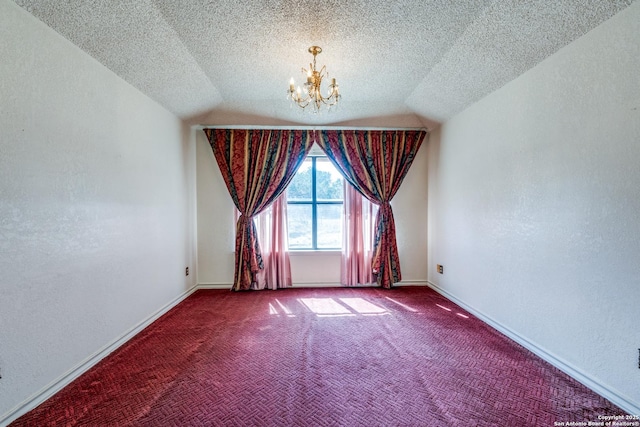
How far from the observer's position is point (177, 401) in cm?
175

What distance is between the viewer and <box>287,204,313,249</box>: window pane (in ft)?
14.5

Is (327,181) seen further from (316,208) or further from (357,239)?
(357,239)

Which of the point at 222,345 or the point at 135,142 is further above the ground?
the point at 135,142

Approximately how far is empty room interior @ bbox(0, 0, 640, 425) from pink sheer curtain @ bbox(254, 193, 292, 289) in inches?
13.5

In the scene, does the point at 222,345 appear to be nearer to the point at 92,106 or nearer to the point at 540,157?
the point at 92,106

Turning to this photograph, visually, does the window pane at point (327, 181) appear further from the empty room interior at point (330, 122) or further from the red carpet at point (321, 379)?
the red carpet at point (321, 379)

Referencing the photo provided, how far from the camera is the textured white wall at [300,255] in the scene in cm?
416

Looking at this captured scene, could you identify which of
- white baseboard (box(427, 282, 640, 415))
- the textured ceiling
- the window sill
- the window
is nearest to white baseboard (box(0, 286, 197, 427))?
the window sill

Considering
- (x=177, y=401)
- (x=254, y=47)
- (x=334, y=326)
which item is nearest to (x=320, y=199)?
(x=334, y=326)

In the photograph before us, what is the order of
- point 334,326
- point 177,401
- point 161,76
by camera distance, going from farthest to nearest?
point 334,326
point 161,76
point 177,401

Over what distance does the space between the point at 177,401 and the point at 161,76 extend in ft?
9.27

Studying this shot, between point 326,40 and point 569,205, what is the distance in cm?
236

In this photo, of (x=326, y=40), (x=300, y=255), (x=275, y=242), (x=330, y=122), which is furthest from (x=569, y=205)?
(x=275, y=242)

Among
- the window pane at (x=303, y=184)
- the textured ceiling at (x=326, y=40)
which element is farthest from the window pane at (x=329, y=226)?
the textured ceiling at (x=326, y=40)
